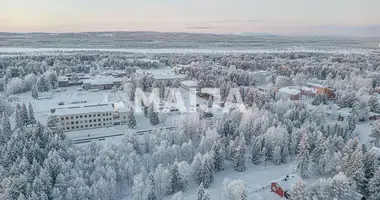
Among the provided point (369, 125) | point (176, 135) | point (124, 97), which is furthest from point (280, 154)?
point (124, 97)

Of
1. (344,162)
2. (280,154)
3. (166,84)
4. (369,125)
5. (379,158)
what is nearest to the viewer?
(344,162)

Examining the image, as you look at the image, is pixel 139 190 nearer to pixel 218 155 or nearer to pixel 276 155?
pixel 218 155

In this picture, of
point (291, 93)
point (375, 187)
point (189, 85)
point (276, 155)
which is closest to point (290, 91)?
point (291, 93)

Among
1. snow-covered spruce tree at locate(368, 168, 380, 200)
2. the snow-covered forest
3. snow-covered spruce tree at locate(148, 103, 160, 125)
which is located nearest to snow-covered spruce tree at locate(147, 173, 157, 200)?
the snow-covered forest

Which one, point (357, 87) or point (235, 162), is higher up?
point (357, 87)

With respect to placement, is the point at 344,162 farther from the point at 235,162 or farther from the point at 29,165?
the point at 29,165

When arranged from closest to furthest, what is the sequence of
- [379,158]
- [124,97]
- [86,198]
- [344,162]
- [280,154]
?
[86,198] < [344,162] < [379,158] < [280,154] < [124,97]

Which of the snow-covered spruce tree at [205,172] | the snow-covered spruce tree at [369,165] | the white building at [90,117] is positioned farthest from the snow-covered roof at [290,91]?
the snow-covered spruce tree at [205,172]
